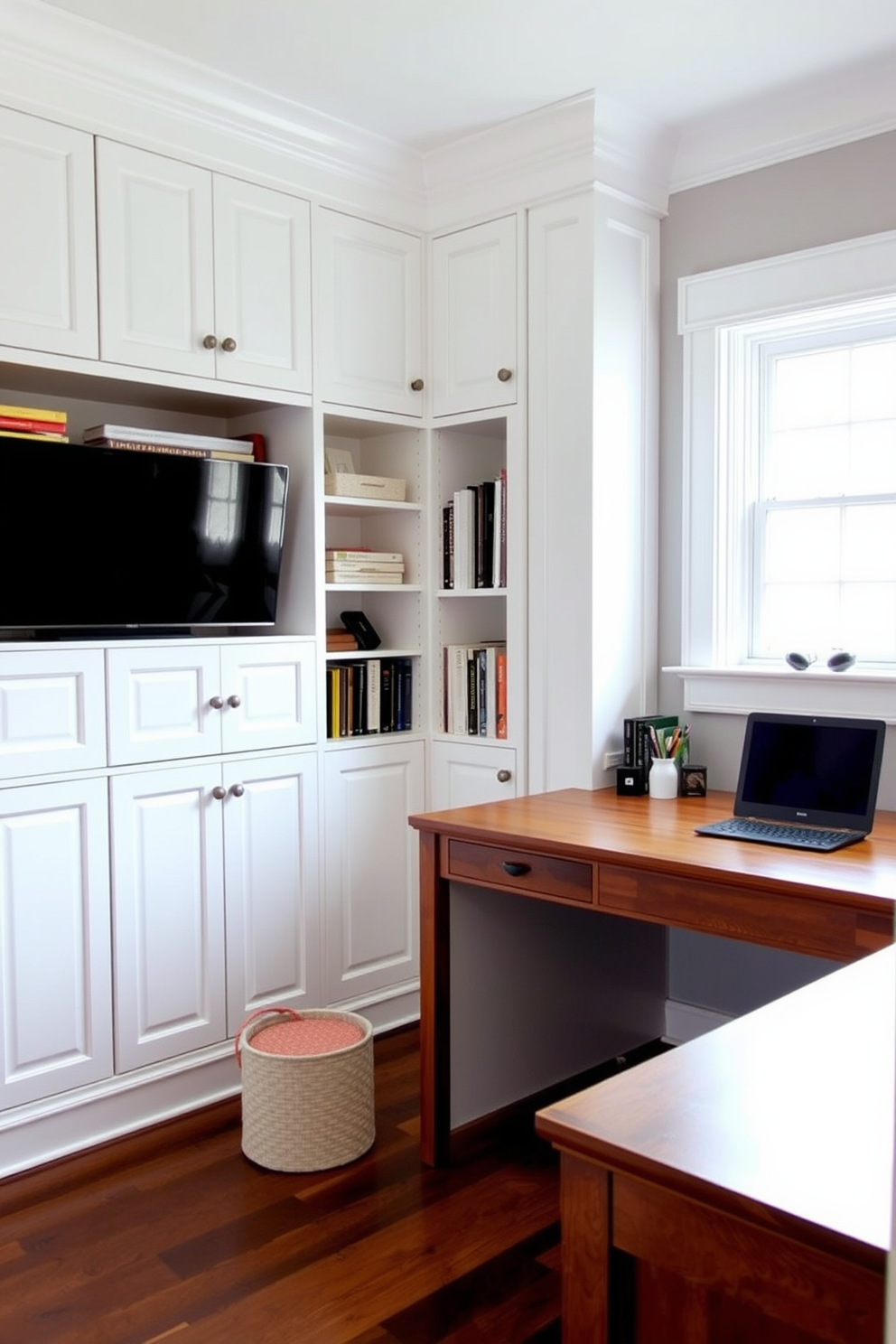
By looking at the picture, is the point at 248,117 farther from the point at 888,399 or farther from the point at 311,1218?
the point at 311,1218

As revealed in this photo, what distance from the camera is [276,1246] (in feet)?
7.59

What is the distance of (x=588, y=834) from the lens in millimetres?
2504

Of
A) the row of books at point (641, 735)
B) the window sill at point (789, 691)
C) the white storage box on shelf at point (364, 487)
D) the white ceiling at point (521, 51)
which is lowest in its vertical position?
the row of books at point (641, 735)

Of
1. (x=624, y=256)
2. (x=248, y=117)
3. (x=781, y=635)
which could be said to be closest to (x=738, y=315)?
(x=624, y=256)

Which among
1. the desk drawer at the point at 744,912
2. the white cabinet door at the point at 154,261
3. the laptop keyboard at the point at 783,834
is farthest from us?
the white cabinet door at the point at 154,261

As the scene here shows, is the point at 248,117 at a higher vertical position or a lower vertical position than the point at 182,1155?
higher

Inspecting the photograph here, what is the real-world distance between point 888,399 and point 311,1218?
7.94 feet

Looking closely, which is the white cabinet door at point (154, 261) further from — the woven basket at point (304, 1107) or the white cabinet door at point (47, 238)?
the woven basket at point (304, 1107)

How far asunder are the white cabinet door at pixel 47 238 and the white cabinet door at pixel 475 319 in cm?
112

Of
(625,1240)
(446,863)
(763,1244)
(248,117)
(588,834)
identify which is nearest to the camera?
(763,1244)

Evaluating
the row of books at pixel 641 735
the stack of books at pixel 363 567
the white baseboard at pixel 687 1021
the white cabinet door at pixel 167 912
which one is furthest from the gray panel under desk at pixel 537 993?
the stack of books at pixel 363 567

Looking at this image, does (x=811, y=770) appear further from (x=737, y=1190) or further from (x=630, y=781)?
(x=737, y=1190)

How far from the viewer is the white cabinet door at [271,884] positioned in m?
3.03

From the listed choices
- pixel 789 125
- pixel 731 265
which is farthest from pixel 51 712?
pixel 789 125
